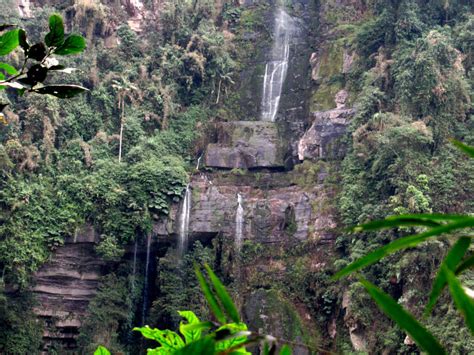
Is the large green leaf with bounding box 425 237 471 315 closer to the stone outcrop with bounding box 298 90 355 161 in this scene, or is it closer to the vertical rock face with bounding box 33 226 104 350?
the vertical rock face with bounding box 33 226 104 350

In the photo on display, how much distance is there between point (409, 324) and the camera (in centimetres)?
69

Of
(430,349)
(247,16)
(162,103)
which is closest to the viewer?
(430,349)

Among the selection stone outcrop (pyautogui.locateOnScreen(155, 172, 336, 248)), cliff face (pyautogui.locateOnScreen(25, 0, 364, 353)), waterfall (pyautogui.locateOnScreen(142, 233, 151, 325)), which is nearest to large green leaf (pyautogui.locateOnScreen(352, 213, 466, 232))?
cliff face (pyautogui.locateOnScreen(25, 0, 364, 353))

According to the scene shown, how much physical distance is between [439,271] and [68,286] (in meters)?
14.1

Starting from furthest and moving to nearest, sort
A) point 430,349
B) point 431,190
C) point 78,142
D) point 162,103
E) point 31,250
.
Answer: point 162,103, point 78,142, point 31,250, point 431,190, point 430,349

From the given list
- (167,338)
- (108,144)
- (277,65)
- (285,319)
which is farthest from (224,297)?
(277,65)

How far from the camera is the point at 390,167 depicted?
13062 mm

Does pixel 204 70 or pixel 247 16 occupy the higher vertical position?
pixel 247 16

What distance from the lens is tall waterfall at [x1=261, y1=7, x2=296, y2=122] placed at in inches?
703

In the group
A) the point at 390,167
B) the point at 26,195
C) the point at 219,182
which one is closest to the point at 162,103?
the point at 219,182

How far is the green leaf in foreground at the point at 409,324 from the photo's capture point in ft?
2.22

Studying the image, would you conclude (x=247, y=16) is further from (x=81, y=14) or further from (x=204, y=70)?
(x=81, y=14)

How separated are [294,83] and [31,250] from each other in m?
8.23

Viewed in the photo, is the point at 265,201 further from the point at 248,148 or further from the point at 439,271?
the point at 439,271
